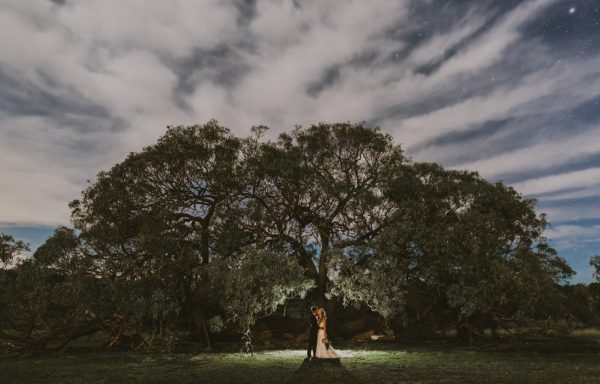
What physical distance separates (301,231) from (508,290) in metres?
14.8

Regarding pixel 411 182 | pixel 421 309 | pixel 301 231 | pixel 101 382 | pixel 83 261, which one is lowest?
pixel 101 382

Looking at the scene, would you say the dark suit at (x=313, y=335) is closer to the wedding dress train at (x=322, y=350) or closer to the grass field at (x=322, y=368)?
the wedding dress train at (x=322, y=350)

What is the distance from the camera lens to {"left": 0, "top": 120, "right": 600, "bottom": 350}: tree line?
1121 inches

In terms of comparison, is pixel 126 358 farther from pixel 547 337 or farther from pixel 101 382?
pixel 547 337

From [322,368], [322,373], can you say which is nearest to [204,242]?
[322,368]

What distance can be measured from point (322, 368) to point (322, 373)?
1.69 metres

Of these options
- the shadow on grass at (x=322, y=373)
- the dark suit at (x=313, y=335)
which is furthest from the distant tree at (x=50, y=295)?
the shadow on grass at (x=322, y=373)

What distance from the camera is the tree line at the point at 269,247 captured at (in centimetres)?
2848

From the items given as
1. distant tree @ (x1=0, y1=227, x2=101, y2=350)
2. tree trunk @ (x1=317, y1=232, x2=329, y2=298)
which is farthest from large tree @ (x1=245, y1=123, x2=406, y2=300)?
distant tree @ (x1=0, y1=227, x2=101, y2=350)

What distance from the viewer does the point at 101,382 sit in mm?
17094

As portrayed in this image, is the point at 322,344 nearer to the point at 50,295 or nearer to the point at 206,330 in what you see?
the point at 206,330

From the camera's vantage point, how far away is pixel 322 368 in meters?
21.0

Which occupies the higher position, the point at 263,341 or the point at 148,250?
the point at 148,250

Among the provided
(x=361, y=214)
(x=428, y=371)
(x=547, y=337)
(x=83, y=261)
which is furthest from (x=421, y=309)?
(x=83, y=261)
